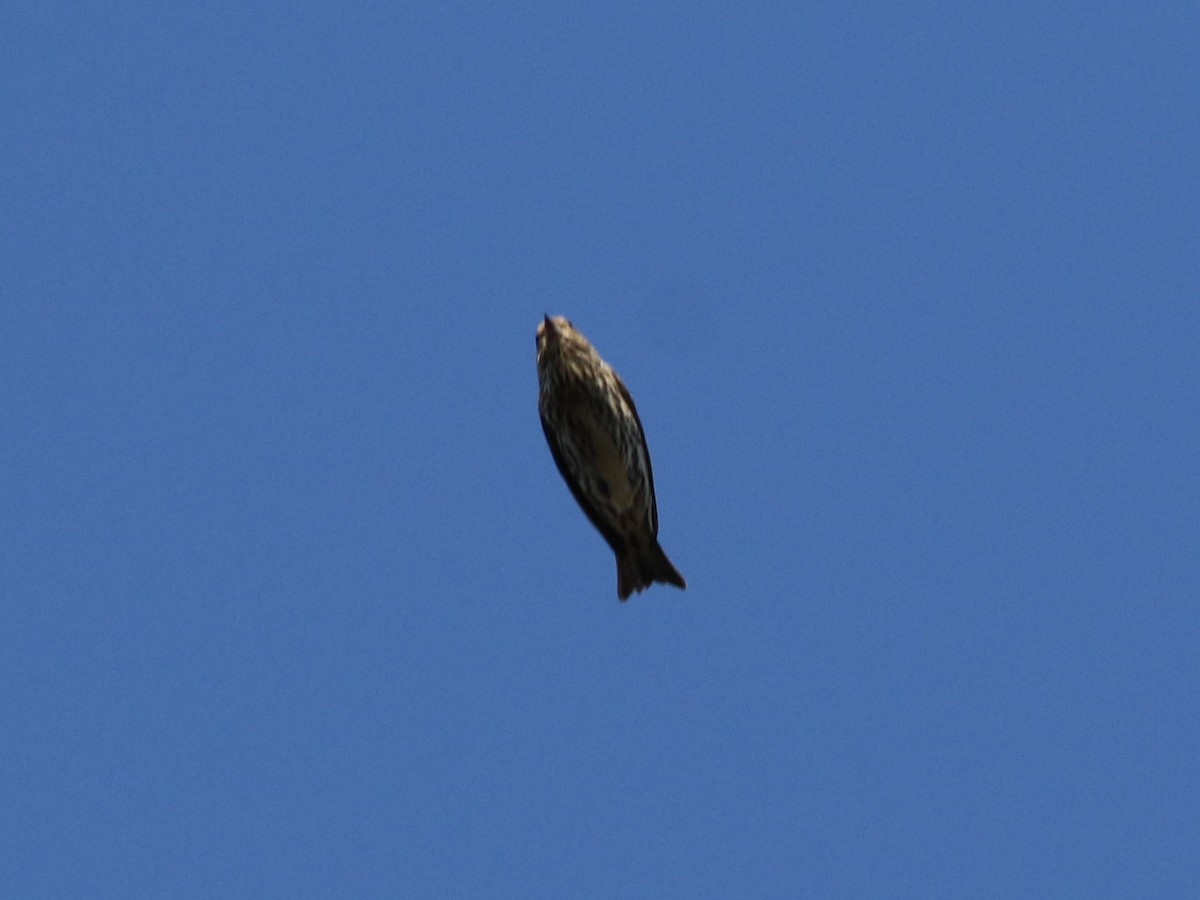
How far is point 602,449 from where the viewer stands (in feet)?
70.8

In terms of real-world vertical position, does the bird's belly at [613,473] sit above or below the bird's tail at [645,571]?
above

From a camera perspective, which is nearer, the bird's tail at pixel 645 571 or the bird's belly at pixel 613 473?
the bird's belly at pixel 613 473

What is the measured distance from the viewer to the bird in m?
21.5

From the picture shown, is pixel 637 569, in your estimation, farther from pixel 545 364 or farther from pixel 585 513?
pixel 545 364

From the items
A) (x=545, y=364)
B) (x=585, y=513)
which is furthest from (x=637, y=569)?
(x=545, y=364)

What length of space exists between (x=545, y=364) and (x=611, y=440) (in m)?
0.89

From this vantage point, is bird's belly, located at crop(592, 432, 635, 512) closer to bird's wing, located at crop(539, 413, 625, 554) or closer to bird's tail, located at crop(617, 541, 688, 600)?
bird's wing, located at crop(539, 413, 625, 554)

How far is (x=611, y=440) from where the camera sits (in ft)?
70.7

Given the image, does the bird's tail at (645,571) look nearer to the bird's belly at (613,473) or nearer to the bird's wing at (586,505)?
the bird's wing at (586,505)

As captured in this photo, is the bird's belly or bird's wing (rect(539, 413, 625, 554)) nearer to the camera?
the bird's belly

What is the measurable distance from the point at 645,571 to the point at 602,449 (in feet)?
4.00

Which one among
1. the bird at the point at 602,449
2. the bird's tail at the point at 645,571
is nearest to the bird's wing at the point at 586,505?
the bird at the point at 602,449

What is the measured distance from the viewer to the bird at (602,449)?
70.5 feet

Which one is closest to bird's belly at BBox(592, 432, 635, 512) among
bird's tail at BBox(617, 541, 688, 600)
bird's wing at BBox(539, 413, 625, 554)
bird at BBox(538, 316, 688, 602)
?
bird at BBox(538, 316, 688, 602)
